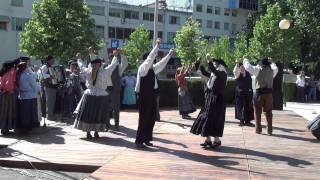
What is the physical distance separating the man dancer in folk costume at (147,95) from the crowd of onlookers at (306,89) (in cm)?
1876

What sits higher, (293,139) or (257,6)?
(257,6)

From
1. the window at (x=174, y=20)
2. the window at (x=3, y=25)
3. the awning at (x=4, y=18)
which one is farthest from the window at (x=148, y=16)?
the window at (x=3, y=25)

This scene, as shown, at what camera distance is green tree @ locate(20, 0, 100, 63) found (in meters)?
43.0

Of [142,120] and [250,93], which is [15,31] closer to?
[250,93]

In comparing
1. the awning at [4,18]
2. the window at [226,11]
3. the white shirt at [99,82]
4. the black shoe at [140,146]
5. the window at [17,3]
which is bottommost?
the black shoe at [140,146]

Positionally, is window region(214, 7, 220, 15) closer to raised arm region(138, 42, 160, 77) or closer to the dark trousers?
the dark trousers

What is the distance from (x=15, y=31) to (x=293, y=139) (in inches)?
1864

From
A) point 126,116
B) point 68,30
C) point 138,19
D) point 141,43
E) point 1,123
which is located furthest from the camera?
point 138,19

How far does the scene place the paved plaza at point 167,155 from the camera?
8.55 meters

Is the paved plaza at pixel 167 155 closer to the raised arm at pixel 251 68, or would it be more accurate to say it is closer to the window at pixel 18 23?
the raised arm at pixel 251 68

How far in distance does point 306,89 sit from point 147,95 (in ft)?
68.6

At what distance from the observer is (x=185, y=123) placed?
1529 cm

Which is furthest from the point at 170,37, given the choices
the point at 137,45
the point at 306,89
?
the point at 306,89

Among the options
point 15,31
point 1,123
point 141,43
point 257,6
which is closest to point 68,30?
point 15,31
